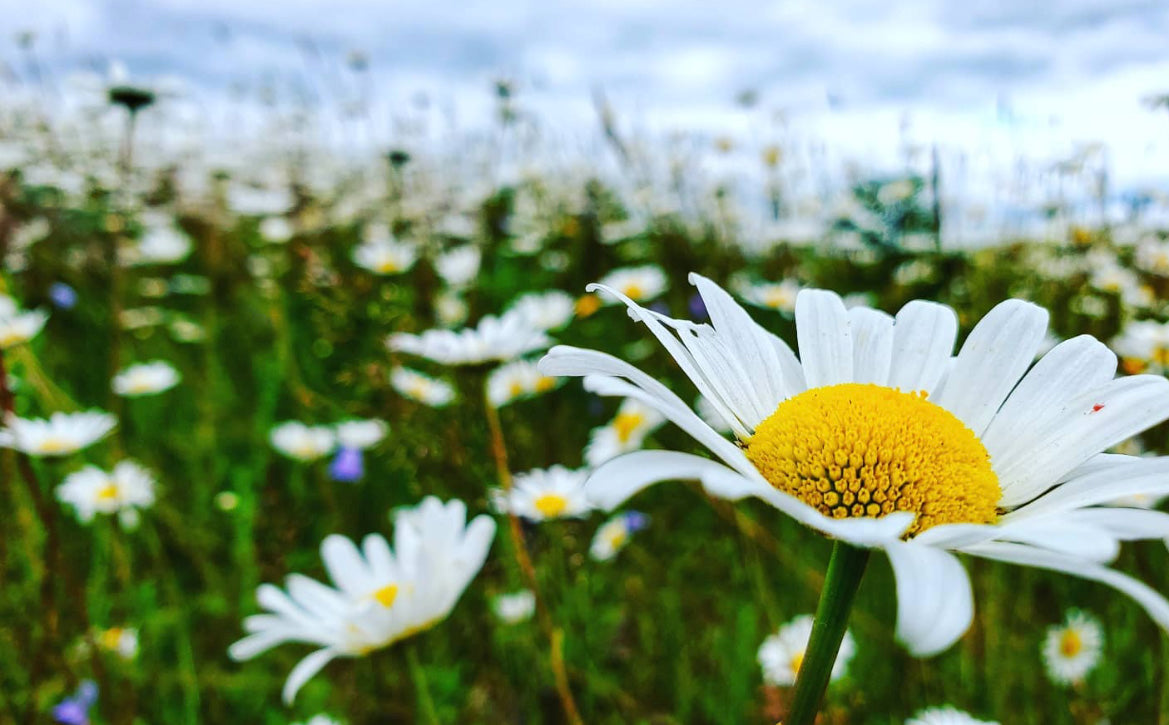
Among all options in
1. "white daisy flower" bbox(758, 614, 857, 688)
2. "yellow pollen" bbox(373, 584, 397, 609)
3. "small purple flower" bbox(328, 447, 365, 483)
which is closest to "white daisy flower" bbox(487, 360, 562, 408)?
"small purple flower" bbox(328, 447, 365, 483)

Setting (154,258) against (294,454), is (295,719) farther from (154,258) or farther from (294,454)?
(154,258)

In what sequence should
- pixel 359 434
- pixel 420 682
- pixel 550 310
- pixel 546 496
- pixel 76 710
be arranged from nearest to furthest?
pixel 420 682
pixel 76 710
pixel 546 496
pixel 359 434
pixel 550 310

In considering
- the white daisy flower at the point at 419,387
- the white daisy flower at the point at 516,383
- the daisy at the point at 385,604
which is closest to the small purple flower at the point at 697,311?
the white daisy flower at the point at 516,383

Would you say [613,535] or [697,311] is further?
[697,311]

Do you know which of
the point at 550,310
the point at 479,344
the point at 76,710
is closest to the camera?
the point at 76,710

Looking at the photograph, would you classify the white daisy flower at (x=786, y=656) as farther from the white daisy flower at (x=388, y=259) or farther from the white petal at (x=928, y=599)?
the white daisy flower at (x=388, y=259)

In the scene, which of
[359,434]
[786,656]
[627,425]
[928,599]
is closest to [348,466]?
[359,434]

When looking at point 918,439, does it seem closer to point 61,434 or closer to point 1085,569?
point 1085,569
